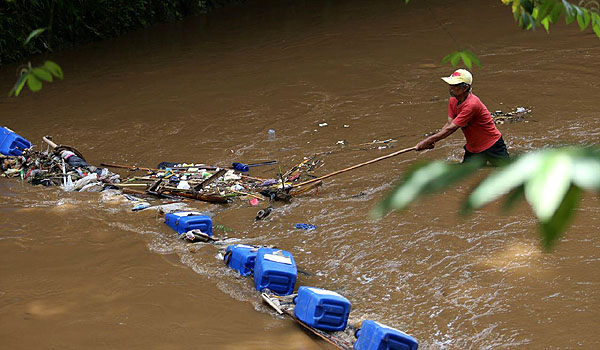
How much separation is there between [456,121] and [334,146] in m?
2.49

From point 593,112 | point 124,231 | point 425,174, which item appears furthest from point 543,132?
point 425,174

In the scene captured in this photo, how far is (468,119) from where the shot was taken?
6.09 meters

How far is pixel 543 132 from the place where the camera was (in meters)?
7.94

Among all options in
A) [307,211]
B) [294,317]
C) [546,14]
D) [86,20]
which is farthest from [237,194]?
[86,20]

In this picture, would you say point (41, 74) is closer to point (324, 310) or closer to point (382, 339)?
point (382, 339)

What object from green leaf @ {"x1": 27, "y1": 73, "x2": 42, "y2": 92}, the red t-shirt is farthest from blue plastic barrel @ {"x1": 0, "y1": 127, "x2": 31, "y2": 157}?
green leaf @ {"x1": 27, "y1": 73, "x2": 42, "y2": 92}

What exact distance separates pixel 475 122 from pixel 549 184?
581 centimetres

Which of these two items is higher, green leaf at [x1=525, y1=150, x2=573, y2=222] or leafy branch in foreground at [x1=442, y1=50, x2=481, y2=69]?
green leaf at [x1=525, y1=150, x2=573, y2=222]

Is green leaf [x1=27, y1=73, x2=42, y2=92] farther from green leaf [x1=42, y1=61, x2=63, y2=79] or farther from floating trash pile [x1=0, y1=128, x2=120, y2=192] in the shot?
floating trash pile [x1=0, y1=128, x2=120, y2=192]

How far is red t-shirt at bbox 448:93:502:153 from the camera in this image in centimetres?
605

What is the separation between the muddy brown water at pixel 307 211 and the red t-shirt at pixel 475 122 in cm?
54

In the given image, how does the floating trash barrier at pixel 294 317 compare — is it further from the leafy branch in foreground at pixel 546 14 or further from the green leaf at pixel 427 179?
the green leaf at pixel 427 179

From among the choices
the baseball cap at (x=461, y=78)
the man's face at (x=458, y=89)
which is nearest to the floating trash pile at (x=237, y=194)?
the man's face at (x=458, y=89)

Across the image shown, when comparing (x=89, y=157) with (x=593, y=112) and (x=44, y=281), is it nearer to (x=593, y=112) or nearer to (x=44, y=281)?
(x=44, y=281)
